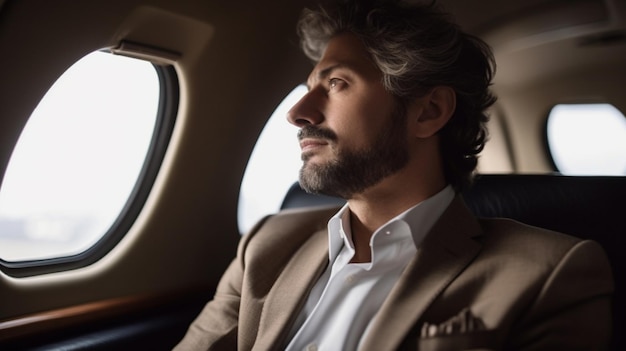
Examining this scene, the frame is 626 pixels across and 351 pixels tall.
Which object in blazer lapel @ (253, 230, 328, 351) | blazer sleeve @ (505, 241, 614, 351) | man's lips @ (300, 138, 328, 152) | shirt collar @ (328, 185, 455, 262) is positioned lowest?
blazer sleeve @ (505, 241, 614, 351)

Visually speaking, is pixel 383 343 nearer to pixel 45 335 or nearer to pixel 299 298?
pixel 299 298

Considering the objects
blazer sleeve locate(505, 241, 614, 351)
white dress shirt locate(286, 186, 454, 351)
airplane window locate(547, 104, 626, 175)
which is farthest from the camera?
airplane window locate(547, 104, 626, 175)

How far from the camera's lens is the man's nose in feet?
5.20

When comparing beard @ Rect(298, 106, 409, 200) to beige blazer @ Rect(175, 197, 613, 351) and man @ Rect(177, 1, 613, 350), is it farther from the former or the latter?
beige blazer @ Rect(175, 197, 613, 351)

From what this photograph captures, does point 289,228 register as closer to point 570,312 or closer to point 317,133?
point 317,133

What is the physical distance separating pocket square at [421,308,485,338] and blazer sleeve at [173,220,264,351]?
63cm

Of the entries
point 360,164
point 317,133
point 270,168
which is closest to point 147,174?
point 270,168

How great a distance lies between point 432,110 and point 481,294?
2.01 ft

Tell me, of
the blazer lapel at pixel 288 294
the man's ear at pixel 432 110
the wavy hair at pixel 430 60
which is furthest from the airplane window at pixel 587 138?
the blazer lapel at pixel 288 294

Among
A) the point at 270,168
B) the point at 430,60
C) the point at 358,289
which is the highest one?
the point at 430,60

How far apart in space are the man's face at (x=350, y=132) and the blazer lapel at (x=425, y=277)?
246 millimetres

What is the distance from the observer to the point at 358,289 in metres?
1.42

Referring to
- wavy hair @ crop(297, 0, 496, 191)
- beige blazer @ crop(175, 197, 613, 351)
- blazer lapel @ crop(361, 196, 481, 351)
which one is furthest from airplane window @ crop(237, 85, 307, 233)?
blazer lapel @ crop(361, 196, 481, 351)

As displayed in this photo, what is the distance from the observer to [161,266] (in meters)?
2.30
